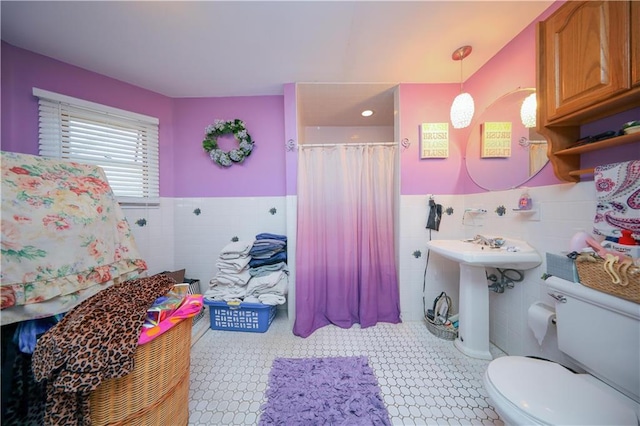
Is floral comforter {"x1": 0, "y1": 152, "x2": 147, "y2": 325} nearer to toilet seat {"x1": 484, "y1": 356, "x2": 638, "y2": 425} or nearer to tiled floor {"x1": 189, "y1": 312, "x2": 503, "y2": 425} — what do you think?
tiled floor {"x1": 189, "y1": 312, "x2": 503, "y2": 425}

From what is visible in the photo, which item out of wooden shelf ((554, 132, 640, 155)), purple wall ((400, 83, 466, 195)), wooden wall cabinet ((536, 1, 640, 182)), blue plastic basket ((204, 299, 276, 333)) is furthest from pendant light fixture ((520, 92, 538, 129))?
blue plastic basket ((204, 299, 276, 333))

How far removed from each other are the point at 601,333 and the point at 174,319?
1.72 m

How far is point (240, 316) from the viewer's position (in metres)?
1.75

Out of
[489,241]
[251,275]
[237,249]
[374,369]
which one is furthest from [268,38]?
[374,369]

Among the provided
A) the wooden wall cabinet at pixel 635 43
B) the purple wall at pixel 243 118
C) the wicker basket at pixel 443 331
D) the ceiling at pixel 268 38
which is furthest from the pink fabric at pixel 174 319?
the wooden wall cabinet at pixel 635 43

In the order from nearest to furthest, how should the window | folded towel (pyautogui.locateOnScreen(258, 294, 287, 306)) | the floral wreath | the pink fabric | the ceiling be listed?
the pink fabric
the ceiling
the window
folded towel (pyautogui.locateOnScreen(258, 294, 287, 306))
the floral wreath

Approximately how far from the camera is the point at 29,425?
0.87 meters

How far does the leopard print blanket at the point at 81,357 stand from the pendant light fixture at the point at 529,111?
2.35 metres

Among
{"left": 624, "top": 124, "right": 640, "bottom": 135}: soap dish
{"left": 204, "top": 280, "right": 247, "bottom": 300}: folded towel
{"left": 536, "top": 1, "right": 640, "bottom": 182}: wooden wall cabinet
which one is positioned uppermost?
{"left": 536, "top": 1, "right": 640, "bottom": 182}: wooden wall cabinet

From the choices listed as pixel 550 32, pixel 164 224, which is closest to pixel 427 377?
pixel 550 32

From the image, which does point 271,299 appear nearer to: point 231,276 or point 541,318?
point 231,276

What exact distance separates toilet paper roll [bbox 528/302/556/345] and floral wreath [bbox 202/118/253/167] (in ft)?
8.09

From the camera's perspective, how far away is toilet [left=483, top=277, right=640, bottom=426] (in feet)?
2.16

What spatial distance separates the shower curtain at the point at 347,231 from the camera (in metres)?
1.83
